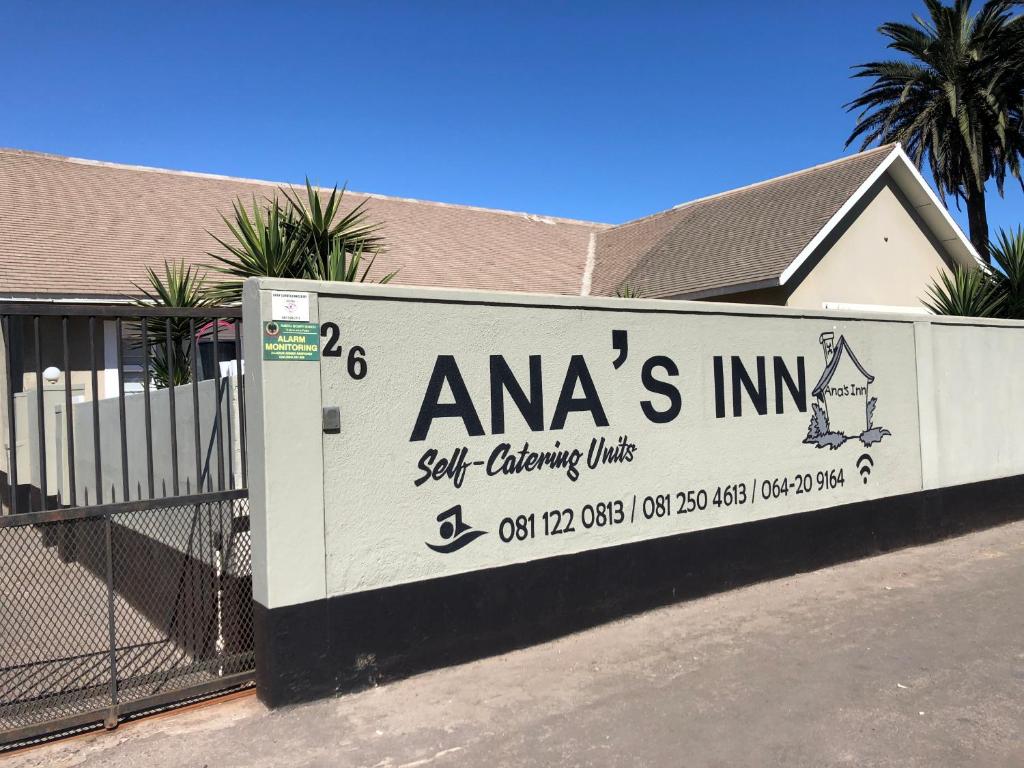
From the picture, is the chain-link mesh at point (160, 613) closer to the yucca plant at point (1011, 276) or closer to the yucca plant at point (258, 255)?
the yucca plant at point (258, 255)

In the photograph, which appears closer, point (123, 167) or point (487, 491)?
point (487, 491)

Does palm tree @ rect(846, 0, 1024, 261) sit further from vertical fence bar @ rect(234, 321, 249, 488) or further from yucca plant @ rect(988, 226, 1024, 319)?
vertical fence bar @ rect(234, 321, 249, 488)

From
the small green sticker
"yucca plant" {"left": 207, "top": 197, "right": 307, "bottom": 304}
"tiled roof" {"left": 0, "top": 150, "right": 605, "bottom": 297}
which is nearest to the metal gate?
the small green sticker

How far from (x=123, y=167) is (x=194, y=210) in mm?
2497

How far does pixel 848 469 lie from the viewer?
7.85 metres

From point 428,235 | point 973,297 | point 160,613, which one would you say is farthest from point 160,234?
point 973,297

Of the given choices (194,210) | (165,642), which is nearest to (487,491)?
(165,642)

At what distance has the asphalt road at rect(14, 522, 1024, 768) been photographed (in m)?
4.16

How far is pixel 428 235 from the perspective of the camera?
18703 mm

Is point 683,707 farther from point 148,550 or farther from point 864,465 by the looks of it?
point 864,465

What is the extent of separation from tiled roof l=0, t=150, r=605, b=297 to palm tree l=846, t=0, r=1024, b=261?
10.7 metres

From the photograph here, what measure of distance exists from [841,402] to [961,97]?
1948cm

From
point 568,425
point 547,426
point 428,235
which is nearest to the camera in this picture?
point 547,426

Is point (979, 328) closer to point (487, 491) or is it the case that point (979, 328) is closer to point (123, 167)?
point (487, 491)
